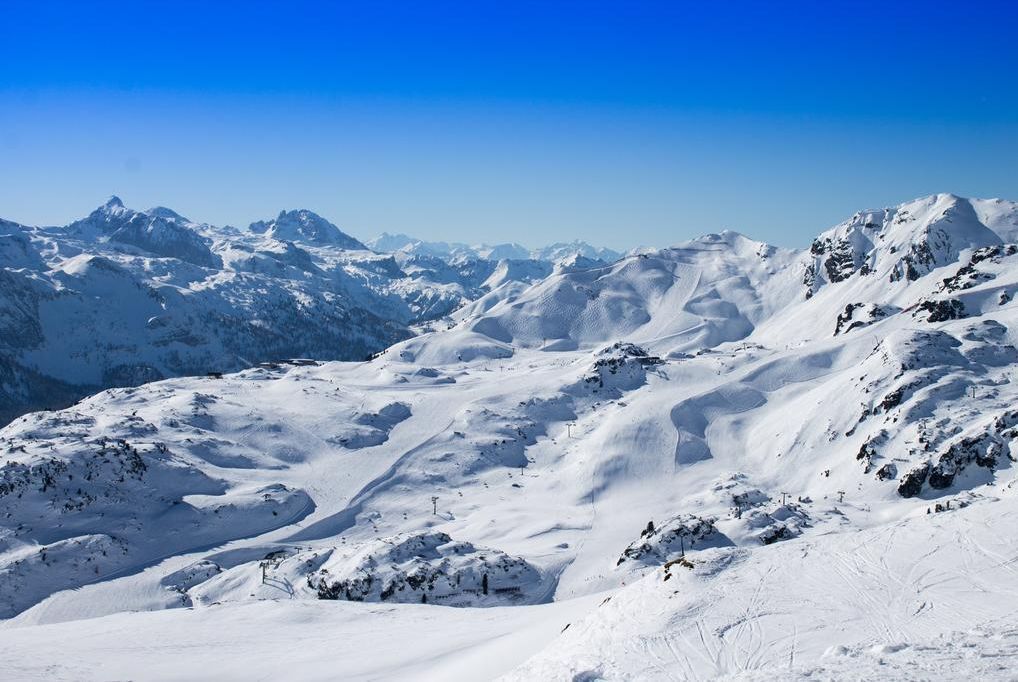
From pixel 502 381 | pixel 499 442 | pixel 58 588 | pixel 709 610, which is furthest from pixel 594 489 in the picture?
pixel 709 610

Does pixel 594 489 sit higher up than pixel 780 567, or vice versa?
pixel 780 567

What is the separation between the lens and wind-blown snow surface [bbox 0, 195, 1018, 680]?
33125mm

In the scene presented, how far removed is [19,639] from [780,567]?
51887 mm

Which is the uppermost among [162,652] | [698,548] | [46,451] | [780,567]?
[46,451]

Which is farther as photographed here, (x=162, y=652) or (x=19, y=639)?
(x=19, y=639)

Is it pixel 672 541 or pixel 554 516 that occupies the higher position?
pixel 554 516

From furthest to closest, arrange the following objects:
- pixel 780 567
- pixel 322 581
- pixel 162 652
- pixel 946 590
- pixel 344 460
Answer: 1. pixel 344 460
2. pixel 322 581
3. pixel 162 652
4. pixel 780 567
5. pixel 946 590

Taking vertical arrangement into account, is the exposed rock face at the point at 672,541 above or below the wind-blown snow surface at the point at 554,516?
below

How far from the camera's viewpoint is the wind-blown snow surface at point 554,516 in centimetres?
3312

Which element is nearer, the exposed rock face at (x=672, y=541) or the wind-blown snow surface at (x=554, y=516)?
the wind-blown snow surface at (x=554, y=516)

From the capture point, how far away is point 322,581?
81.9 meters

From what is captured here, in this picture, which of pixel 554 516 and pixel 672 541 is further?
pixel 554 516

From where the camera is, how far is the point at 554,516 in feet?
350

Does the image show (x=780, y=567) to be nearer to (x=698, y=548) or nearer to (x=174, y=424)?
(x=698, y=548)
